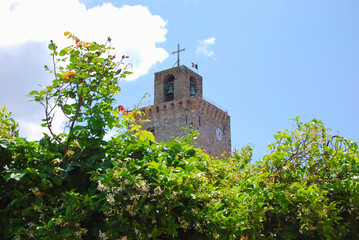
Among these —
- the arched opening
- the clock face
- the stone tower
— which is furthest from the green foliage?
the clock face

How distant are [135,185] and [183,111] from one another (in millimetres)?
23800

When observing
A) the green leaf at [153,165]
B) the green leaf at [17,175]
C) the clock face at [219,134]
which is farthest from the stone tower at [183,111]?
the green leaf at [17,175]

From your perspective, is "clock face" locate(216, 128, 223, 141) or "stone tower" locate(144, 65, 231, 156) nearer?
"stone tower" locate(144, 65, 231, 156)

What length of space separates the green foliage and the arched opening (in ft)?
79.3

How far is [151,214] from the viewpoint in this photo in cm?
307

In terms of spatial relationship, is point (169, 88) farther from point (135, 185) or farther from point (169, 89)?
point (135, 185)

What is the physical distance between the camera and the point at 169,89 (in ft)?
92.3

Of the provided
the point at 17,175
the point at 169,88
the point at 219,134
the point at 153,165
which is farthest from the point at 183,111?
the point at 17,175

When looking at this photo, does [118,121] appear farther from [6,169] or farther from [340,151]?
[340,151]

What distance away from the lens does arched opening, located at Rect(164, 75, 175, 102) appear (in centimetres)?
2810

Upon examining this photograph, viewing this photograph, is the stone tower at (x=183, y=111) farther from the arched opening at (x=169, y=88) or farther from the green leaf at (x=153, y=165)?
the green leaf at (x=153, y=165)

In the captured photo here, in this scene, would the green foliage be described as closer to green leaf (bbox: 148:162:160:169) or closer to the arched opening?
green leaf (bbox: 148:162:160:169)

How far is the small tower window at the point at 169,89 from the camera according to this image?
28.1 meters

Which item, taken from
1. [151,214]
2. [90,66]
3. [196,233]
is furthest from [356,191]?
[90,66]
